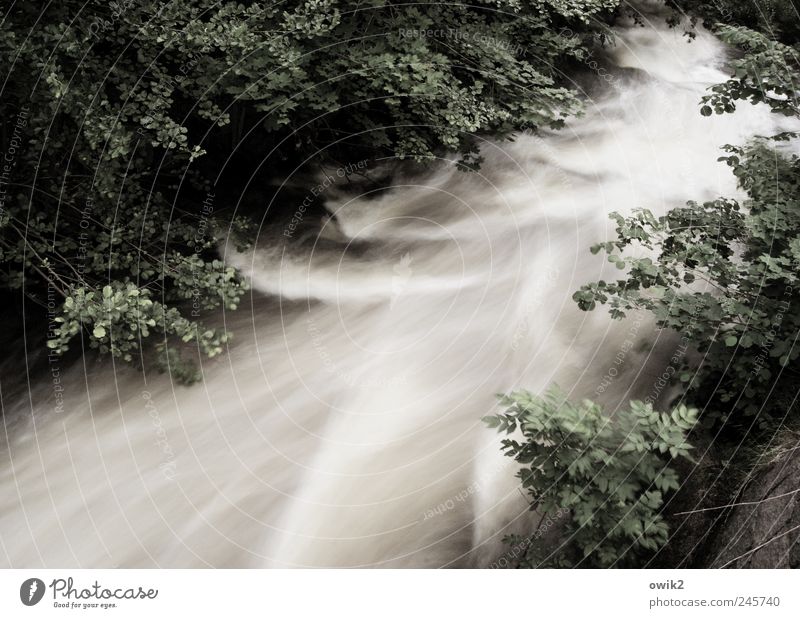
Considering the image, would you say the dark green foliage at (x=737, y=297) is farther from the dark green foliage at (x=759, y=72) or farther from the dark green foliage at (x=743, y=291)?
the dark green foliage at (x=759, y=72)

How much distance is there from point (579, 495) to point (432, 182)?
277cm

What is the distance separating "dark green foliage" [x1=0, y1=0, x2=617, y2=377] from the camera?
3740mm

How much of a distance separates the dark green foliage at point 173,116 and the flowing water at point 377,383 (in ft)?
1.24

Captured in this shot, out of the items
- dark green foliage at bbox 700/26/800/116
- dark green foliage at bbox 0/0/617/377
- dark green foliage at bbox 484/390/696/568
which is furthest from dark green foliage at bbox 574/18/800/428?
dark green foliage at bbox 0/0/617/377

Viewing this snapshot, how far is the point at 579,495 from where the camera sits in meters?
3.08

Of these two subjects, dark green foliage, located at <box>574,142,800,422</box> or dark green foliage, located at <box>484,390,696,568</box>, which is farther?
dark green foliage, located at <box>574,142,800,422</box>

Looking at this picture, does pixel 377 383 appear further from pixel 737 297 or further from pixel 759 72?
pixel 759 72

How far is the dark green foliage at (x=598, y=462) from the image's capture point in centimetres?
302

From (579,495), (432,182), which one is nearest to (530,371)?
(579,495)

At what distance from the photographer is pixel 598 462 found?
308cm

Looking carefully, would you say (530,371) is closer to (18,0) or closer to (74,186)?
(74,186)
